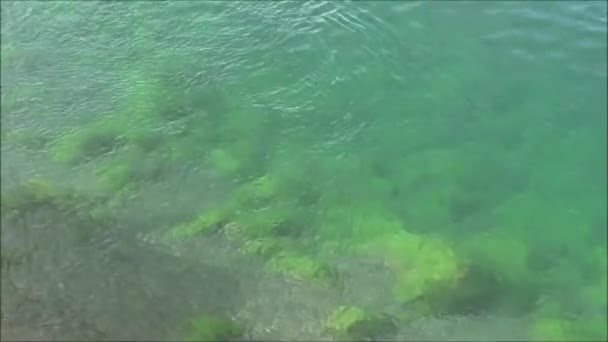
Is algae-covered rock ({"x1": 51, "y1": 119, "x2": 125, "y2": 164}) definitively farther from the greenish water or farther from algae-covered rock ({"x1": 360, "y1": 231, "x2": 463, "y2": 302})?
algae-covered rock ({"x1": 360, "y1": 231, "x2": 463, "y2": 302})

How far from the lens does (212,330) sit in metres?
4.69

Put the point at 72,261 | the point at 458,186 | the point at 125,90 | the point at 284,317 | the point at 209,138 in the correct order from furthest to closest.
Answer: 1. the point at 125,90
2. the point at 209,138
3. the point at 458,186
4. the point at 72,261
5. the point at 284,317

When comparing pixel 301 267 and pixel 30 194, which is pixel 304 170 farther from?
pixel 30 194

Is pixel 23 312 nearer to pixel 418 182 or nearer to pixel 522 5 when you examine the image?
pixel 418 182

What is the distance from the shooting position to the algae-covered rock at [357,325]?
4.64m

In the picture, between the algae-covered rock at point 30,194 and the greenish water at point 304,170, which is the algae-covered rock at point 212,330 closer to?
the greenish water at point 304,170

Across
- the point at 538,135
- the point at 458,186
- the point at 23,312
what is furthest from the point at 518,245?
the point at 23,312

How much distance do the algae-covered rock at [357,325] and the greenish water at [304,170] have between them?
0.04ft

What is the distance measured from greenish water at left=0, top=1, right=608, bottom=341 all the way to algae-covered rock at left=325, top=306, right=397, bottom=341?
1cm

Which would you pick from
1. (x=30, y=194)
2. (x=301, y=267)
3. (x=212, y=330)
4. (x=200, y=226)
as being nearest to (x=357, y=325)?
(x=301, y=267)

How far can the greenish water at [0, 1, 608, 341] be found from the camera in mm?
4812

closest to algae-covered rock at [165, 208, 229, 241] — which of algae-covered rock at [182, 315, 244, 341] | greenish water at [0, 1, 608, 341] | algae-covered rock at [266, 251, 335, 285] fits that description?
greenish water at [0, 1, 608, 341]

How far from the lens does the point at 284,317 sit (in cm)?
474

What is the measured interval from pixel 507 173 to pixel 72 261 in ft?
9.49
